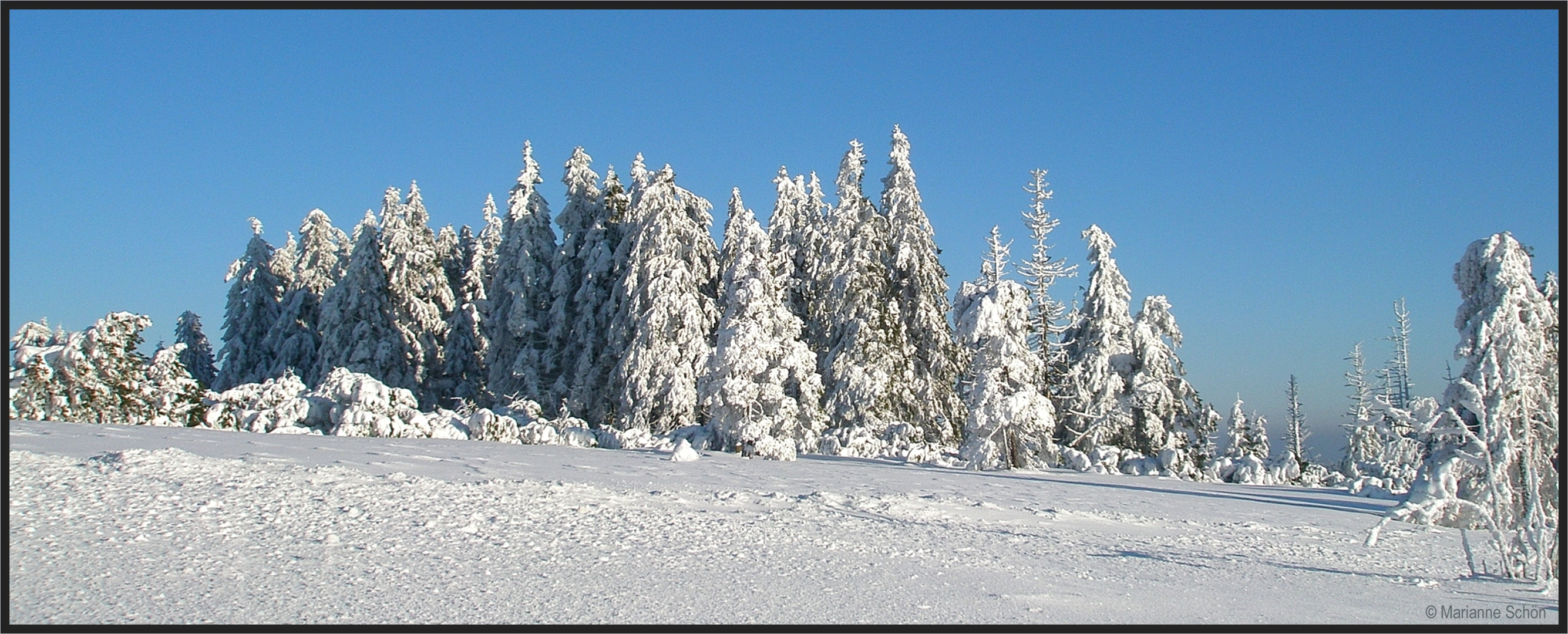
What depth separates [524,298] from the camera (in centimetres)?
2944

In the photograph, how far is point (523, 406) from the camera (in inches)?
962

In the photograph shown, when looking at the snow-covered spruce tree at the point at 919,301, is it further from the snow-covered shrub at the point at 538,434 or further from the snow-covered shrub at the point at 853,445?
the snow-covered shrub at the point at 538,434

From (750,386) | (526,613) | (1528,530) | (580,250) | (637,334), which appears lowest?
(526,613)

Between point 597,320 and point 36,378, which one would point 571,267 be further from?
point 36,378

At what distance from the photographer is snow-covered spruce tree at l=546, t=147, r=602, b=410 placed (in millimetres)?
29484

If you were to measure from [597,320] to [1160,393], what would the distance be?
17.9 metres

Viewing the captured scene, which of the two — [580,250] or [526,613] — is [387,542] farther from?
[580,250]

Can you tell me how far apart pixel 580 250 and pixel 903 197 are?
11.1 meters

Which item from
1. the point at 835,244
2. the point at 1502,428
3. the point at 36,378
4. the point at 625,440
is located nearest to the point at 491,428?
the point at 625,440

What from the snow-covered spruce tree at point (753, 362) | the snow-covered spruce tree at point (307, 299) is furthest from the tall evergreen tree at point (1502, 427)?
the snow-covered spruce tree at point (307, 299)

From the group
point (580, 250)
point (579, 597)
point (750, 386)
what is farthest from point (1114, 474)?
point (580, 250)

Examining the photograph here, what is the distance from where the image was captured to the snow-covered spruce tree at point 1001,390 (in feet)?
56.1

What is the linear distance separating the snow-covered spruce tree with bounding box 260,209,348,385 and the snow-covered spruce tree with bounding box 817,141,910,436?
1867cm

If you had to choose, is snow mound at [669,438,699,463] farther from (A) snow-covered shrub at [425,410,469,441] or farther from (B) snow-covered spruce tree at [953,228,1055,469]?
(A) snow-covered shrub at [425,410,469,441]
